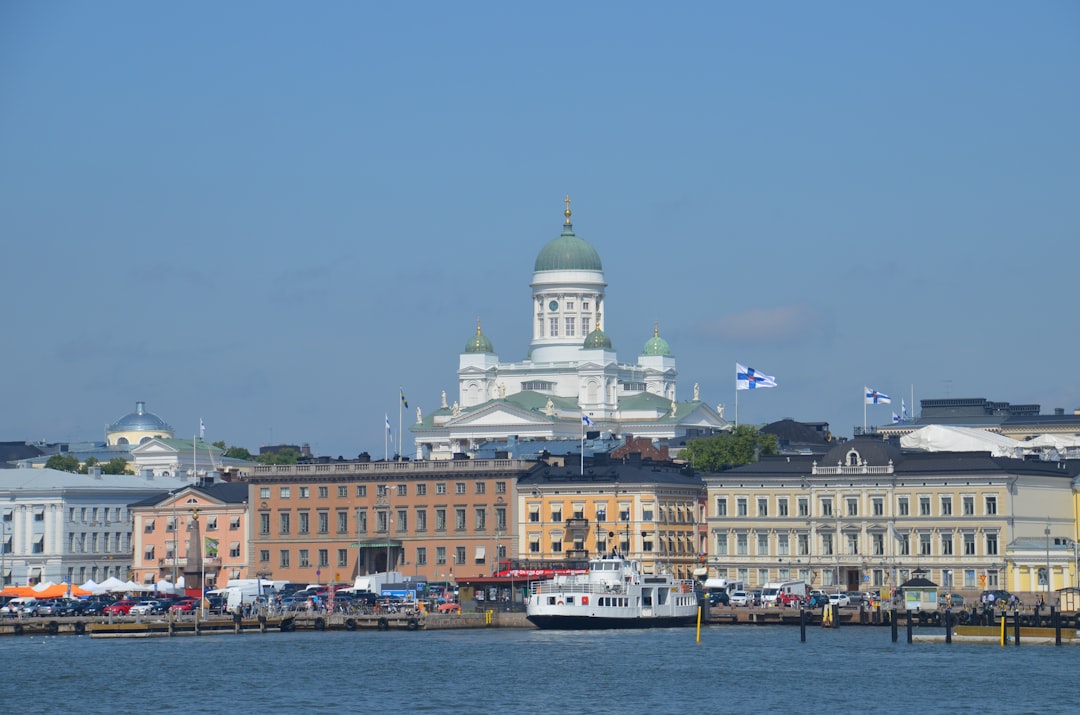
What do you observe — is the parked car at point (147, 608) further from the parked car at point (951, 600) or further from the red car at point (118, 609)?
the parked car at point (951, 600)

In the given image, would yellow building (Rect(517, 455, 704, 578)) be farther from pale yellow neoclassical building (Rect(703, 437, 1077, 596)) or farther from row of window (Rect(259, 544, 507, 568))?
pale yellow neoclassical building (Rect(703, 437, 1077, 596))

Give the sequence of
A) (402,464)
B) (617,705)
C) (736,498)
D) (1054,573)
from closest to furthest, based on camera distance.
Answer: (617,705) → (1054,573) → (736,498) → (402,464)

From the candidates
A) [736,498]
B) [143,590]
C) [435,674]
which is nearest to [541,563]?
[736,498]

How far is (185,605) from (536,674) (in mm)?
37272

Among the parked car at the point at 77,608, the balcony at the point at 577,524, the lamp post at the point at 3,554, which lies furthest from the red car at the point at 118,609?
the lamp post at the point at 3,554

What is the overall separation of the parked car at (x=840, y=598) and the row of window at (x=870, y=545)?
7.72 metres

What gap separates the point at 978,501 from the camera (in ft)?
483

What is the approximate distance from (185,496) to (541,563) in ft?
92.7

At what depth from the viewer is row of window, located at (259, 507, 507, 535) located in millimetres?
163000

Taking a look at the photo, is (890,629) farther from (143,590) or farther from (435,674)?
(143,590)

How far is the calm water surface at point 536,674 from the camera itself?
94.1 m

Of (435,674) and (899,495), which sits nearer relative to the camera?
(435,674)

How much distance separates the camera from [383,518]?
166 meters

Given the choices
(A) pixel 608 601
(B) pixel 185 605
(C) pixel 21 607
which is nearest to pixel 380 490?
(B) pixel 185 605
